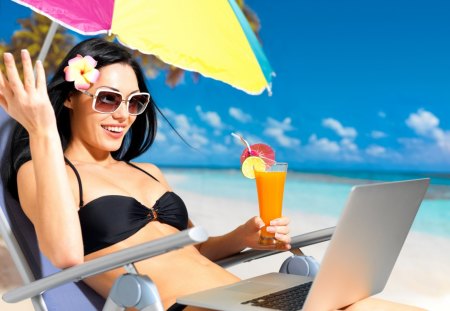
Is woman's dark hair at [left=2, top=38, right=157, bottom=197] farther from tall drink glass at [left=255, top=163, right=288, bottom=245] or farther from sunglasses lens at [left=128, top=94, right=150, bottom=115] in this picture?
tall drink glass at [left=255, top=163, right=288, bottom=245]

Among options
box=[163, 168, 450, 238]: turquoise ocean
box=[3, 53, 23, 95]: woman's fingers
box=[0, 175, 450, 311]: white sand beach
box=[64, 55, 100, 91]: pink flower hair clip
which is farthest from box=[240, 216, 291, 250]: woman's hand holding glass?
box=[163, 168, 450, 238]: turquoise ocean

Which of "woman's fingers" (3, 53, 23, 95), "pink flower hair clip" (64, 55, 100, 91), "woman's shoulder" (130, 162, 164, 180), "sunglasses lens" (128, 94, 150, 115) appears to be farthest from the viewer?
"woman's shoulder" (130, 162, 164, 180)

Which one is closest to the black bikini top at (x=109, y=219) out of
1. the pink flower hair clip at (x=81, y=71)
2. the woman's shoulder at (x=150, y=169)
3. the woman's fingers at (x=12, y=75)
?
the pink flower hair clip at (x=81, y=71)

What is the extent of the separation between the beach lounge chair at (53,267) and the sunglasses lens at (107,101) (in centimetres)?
37

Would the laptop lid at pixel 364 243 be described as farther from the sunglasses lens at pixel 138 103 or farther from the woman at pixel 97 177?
the sunglasses lens at pixel 138 103

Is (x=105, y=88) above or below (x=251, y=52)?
below

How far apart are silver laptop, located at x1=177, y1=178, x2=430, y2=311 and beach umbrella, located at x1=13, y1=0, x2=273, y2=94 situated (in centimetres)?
101

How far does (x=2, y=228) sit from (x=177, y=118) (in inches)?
588

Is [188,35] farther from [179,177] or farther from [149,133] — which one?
[179,177]

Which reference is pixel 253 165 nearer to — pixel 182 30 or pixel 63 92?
pixel 63 92

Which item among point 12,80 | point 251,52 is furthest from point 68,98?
point 251,52

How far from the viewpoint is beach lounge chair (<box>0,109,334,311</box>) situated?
1843 millimetres

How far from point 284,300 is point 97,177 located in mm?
745

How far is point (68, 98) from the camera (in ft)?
8.16
